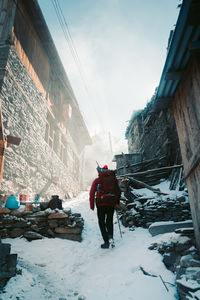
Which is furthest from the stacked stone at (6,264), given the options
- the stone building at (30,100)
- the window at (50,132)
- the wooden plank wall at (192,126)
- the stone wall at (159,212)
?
the window at (50,132)

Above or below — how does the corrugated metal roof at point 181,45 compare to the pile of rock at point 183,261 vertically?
above

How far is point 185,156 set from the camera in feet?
10.6

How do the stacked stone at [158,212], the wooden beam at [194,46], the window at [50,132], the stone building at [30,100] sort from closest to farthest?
the wooden beam at [194,46] < the stacked stone at [158,212] < the stone building at [30,100] < the window at [50,132]

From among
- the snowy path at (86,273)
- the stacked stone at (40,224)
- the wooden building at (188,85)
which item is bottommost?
the snowy path at (86,273)

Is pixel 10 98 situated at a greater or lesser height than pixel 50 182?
greater

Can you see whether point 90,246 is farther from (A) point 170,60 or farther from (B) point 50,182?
(B) point 50,182

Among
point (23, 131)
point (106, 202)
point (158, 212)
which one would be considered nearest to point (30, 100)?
point (23, 131)

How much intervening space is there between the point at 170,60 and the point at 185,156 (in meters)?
1.52

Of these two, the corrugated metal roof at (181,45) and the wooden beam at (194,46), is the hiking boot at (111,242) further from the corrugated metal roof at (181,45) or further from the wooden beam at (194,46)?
the wooden beam at (194,46)

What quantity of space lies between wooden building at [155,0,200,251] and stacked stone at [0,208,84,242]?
3.00 meters

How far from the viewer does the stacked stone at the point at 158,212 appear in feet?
17.9

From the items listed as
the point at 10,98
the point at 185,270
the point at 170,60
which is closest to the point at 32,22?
the point at 10,98

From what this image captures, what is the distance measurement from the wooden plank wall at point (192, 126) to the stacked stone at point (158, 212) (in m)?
2.70

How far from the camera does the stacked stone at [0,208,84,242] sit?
4.59 m
